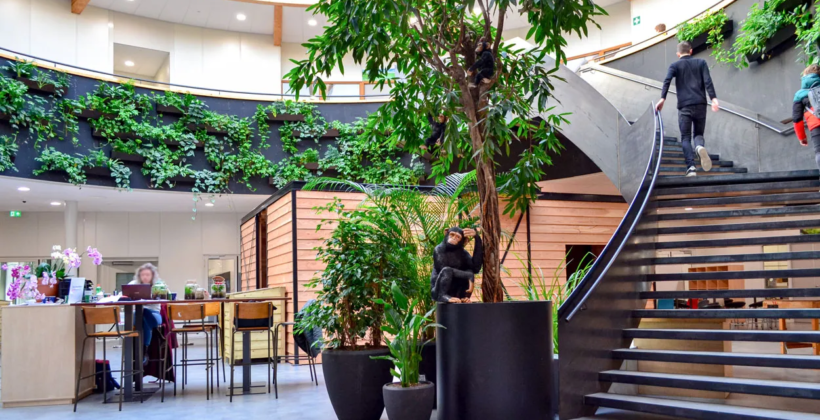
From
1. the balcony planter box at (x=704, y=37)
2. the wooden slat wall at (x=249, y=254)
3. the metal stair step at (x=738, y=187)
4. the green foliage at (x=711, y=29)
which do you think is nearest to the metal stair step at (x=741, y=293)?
the metal stair step at (x=738, y=187)

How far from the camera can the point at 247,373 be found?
22.6 ft

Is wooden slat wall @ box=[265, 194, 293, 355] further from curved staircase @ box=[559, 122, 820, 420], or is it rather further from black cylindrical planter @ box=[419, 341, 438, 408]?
curved staircase @ box=[559, 122, 820, 420]

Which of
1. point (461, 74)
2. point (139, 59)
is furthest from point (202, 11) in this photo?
point (461, 74)

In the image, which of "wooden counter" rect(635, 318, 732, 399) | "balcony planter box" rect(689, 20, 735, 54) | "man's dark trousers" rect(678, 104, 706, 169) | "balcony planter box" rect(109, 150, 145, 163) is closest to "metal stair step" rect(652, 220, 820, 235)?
"wooden counter" rect(635, 318, 732, 399)

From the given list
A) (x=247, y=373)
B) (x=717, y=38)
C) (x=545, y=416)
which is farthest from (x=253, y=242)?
(x=545, y=416)

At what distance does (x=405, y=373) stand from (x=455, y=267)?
0.85 metres

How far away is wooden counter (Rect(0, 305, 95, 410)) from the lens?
6445 mm

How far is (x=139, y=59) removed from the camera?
16.8 m

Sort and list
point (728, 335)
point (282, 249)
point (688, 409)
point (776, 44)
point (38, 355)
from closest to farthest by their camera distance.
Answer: point (688, 409)
point (728, 335)
point (38, 355)
point (776, 44)
point (282, 249)

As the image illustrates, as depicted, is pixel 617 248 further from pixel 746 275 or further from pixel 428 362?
pixel 428 362

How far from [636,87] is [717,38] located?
127 cm

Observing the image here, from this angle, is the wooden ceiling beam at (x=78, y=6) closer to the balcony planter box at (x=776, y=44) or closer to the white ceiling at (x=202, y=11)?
the white ceiling at (x=202, y=11)

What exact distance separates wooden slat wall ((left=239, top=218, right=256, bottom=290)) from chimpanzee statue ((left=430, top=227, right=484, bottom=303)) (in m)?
8.36

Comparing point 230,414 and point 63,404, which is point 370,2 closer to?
point 230,414
